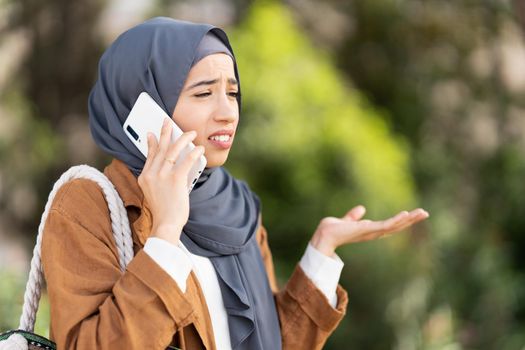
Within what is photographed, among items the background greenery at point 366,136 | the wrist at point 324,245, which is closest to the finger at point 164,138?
the wrist at point 324,245

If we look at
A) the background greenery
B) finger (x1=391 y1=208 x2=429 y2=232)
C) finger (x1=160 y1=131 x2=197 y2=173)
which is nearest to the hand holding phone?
finger (x1=160 y1=131 x2=197 y2=173)

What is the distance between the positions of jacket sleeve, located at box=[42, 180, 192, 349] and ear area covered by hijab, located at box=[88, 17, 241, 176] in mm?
221

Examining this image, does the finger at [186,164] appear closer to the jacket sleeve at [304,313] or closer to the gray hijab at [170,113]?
the gray hijab at [170,113]

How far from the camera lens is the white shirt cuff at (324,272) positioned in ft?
7.22

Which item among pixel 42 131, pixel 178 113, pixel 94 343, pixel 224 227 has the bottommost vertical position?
pixel 42 131

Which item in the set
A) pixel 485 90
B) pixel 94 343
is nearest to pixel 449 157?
pixel 485 90

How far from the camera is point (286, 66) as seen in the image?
195 inches

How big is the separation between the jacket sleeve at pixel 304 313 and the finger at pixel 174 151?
2.06 ft

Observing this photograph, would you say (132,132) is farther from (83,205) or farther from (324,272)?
(324,272)

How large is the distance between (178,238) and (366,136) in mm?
3138

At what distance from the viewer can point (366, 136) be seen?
4.75 meters

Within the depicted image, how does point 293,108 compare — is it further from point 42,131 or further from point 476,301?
Result: point 42,131

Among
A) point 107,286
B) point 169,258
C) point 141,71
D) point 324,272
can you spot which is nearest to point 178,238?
point 169,258

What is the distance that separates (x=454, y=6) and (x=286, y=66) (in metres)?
4.37
